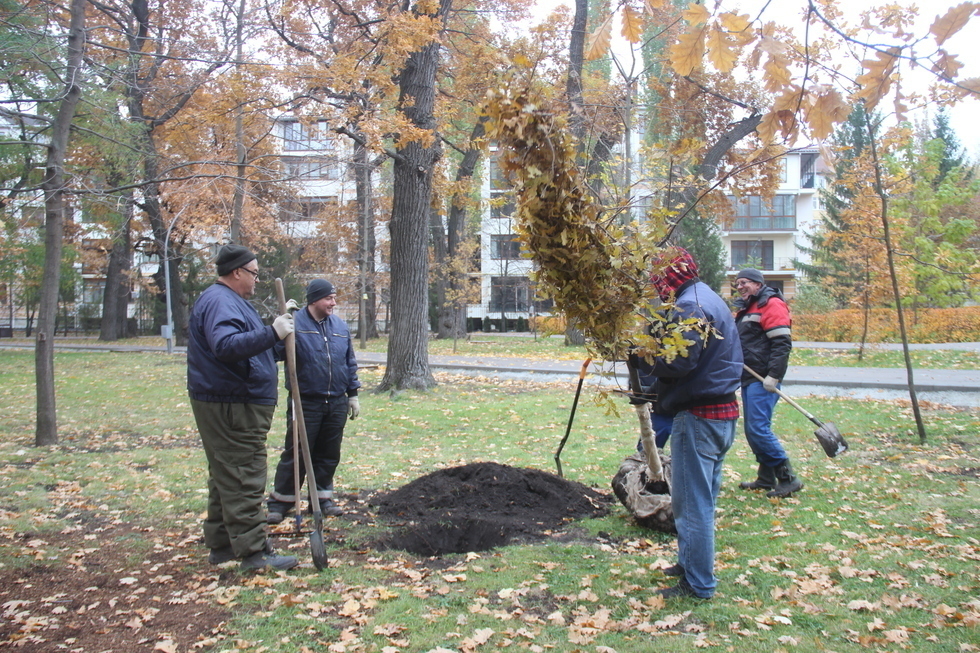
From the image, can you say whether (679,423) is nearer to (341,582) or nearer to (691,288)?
(691,288)

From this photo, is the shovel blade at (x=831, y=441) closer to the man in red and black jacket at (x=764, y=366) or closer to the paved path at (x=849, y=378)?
the man in red and black jacket at (x=764, y=366)

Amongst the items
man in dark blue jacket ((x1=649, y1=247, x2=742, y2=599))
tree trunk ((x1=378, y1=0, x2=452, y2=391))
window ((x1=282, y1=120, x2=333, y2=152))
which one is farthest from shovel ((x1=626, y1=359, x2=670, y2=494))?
window ((x1=282, y1=120, x2=333, y2=152))

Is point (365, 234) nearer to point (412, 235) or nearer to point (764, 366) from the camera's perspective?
point (412, 235)

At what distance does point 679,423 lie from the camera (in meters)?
4.15

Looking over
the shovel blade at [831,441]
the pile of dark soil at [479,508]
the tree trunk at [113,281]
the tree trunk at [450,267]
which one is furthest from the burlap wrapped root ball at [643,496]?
the tree trunk at [113,281]

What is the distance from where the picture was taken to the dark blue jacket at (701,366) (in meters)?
3.99

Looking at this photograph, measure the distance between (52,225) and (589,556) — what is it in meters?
7.36

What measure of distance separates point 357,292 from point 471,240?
24.7 feet

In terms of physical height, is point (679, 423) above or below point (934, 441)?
above

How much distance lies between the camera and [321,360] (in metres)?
5.95

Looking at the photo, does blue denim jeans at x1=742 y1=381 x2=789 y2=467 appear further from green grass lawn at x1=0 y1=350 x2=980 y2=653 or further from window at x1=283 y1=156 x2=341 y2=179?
window at x1=283 y1=156 x2=341 y2=179

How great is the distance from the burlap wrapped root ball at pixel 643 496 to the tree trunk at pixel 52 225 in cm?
656

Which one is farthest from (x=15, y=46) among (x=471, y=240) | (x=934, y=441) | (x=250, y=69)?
(x=471, y=240)

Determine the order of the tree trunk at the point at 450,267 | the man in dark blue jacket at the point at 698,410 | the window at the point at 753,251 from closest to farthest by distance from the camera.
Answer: the man in dark blue jacket at the point at 698,410, the tree trunk at the point at 450,267, the window at the point at 753,251
